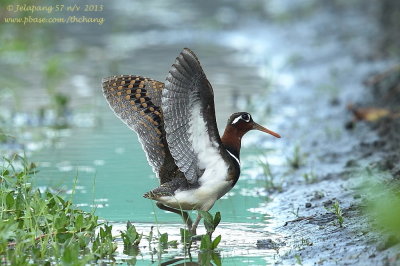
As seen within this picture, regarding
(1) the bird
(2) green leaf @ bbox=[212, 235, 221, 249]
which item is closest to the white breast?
(1) the bird

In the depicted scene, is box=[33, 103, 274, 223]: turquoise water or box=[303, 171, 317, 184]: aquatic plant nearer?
box=[33, 103, 274, 223]: turquoise water

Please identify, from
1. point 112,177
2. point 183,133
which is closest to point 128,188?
point 112,177

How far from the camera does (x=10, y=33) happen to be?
1697 centimetres

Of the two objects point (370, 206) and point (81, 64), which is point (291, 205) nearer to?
point (370, 206)

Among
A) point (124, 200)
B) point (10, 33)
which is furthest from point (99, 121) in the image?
point (10, 33)

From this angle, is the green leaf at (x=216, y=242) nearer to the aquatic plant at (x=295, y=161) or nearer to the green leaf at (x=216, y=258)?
the green leaf at (x=216, y=258)

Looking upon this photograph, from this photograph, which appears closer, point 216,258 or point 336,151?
point 216,258

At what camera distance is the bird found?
5809mm

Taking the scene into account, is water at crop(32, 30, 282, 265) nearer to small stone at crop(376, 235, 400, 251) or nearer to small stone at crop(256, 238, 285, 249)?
small stone at crop(256, 238, 285, 249)

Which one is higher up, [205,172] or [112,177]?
[112,177]

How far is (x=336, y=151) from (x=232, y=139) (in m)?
3.26

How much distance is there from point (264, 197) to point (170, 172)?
5.62ft

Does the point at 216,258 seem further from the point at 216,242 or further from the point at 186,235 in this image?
the point at 186,235

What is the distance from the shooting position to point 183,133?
19.6 ft
